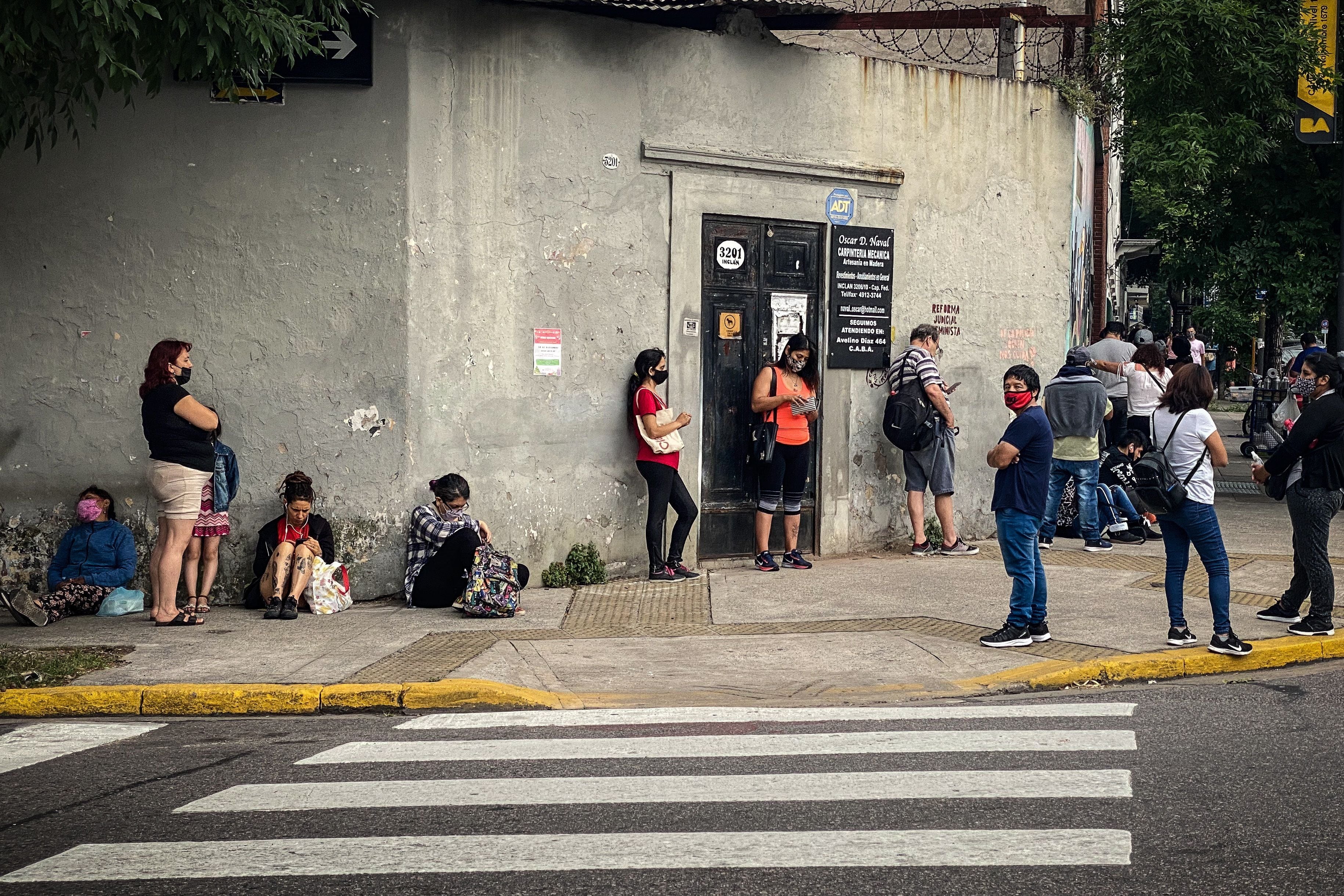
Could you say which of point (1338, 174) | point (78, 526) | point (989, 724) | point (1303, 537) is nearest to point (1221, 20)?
point (1338, 174)

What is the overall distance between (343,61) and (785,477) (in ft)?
15.8

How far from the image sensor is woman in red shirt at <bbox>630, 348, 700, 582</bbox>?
10625 mm

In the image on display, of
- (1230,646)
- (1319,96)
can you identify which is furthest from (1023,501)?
(1319,96)

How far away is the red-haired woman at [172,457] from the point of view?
356 inches

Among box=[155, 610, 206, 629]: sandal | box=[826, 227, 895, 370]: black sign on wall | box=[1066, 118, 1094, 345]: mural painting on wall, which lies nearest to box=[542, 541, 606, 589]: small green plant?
box=[155, 610, 206, 629]: sandal

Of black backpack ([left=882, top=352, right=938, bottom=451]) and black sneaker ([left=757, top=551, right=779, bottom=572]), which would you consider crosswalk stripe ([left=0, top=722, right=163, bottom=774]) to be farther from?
black backpack ([left=882, top=352, right=938, bottom=451])

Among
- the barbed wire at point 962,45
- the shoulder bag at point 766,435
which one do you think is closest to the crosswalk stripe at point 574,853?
the shoulder bag at point 766,435

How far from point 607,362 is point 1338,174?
10582 millimetres

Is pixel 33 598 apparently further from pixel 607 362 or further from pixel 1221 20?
pixel 1221 20

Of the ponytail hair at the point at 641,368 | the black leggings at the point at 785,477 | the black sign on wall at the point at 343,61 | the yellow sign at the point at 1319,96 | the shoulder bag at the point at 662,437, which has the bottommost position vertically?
the black leggings at the point at 785,477

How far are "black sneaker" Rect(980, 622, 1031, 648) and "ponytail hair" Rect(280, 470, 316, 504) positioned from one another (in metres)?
4.74

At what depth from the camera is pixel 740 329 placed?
11594 mm

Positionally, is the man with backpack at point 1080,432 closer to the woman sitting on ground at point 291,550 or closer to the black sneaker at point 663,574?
the black sneaker at point 663,574

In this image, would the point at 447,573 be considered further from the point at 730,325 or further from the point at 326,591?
the point at 730,325
